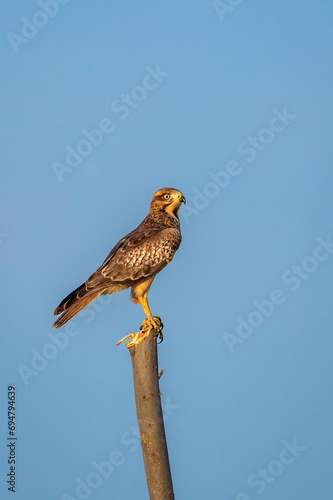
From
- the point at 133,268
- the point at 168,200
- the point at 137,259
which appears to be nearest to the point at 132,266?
the point at 133,268

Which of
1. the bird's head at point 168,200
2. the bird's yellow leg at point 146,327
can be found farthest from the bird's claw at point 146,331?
the bird's head at point 168,200

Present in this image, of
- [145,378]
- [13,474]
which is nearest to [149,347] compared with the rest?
[145,378]

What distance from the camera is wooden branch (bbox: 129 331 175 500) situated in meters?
7.34

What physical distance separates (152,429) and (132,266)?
9.99ft

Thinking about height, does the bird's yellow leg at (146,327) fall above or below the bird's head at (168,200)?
below

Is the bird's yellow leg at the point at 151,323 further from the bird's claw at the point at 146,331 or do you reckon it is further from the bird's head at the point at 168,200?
the bird's head at the point at 168,200

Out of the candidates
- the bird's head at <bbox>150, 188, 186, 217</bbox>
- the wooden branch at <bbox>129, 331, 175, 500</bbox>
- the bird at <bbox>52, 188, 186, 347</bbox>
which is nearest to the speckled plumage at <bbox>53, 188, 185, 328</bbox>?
the bird at <bbox>52, 188, 186, 347</bbox>

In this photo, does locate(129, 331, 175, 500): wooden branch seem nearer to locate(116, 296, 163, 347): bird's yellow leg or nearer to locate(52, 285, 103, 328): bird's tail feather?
locate(116, 296, 163, 347): bird's yellow leg

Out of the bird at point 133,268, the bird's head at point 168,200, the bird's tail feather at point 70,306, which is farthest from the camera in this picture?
the bird's head at point 168,200

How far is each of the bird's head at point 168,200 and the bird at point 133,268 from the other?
1.21 feet

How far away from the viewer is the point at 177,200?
1102 cm

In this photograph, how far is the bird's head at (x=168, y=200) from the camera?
1102cm

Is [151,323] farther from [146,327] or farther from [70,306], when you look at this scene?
[70,306]

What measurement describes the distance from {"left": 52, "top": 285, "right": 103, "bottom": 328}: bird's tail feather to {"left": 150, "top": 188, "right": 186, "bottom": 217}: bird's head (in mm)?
2329
